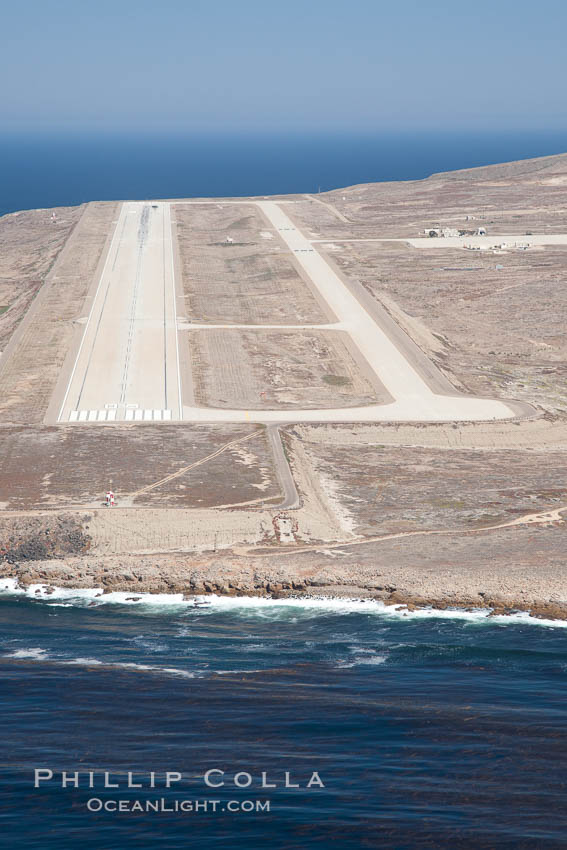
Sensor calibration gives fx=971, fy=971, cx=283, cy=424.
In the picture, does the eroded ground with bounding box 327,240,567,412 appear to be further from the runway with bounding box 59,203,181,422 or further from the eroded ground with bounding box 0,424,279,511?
the eroded ground with bounding box 0,424,279,511

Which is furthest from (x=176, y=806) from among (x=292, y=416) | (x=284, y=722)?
(x=292, y=416)

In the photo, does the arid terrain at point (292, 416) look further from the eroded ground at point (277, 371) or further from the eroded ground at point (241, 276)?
the eroded ground at point (241, 276)

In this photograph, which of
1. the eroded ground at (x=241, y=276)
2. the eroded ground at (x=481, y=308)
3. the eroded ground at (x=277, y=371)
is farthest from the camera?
the eroded ground at (x=241, y=276)

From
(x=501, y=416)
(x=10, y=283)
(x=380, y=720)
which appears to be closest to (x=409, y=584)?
(x=380, y=720)

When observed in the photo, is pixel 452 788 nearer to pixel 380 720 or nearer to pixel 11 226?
pixel 380 720

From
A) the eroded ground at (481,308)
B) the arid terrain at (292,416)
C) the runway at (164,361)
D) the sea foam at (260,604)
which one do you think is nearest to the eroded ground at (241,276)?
the arid terrain at (292,416)

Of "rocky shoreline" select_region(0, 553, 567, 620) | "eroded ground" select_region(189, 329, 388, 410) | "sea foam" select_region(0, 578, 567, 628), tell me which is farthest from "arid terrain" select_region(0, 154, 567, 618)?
"sea foam" select_region(0, 578, 567, 628)

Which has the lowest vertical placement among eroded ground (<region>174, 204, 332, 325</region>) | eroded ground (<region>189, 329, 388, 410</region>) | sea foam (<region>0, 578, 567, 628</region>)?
sea foam (<region>0, 578, 567, 628</region>)
